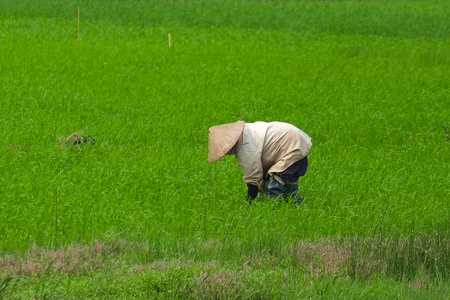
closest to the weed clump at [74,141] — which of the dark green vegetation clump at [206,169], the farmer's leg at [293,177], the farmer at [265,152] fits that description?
the dark green vegetation clump at [206,169]

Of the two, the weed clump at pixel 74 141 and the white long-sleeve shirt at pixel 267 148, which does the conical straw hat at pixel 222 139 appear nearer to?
the white long-sleeve shirt at pixel 267 148

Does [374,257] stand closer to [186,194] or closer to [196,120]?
[186,194]

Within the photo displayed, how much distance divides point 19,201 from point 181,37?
503 inches

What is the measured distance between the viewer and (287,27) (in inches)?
920

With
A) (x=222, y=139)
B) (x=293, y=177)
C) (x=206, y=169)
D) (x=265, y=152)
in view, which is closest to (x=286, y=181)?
(x=293, y=177)

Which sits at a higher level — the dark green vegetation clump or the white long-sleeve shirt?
the white long-sleeve shirt

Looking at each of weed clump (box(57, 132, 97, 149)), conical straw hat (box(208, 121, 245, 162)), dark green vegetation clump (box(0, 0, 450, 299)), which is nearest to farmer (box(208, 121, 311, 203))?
conical straw hat (box(208, 121, 245, 162))

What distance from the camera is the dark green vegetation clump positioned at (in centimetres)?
476

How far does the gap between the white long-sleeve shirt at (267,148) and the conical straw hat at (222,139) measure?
0.34 feet

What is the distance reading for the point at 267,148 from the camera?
6496 millimetres

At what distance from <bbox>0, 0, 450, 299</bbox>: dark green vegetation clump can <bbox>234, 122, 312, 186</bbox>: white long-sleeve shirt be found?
0.33m

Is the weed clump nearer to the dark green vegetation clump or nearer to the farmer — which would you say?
the dark green vegetation clump

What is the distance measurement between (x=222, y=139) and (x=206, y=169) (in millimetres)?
1686

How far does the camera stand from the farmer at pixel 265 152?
6.17 metres
